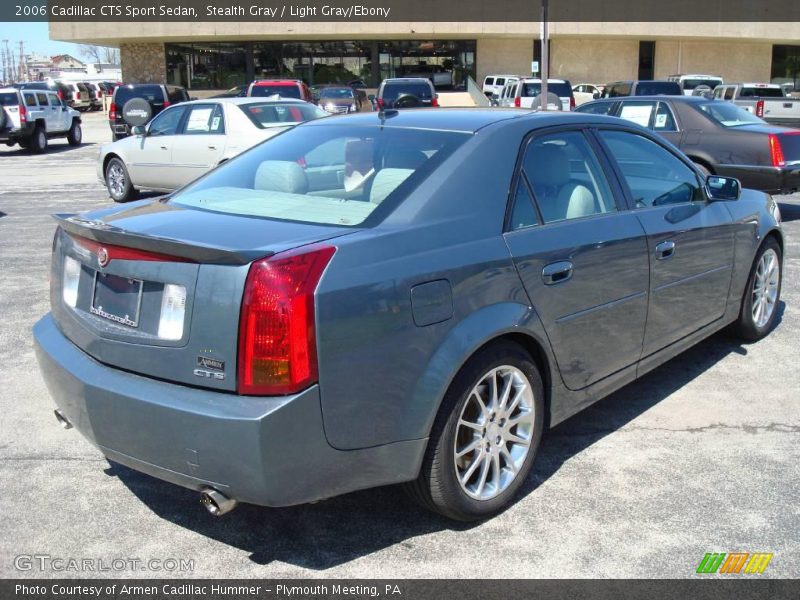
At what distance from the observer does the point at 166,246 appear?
2.97 metres

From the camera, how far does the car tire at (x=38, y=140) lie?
2494cm

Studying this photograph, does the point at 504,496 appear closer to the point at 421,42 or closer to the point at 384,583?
the point at 384,583

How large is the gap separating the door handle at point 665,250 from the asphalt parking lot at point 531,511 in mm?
887

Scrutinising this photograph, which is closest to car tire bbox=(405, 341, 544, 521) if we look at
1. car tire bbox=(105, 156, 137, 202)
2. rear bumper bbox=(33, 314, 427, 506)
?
rear bumper bbox=(33, 314, 427, 506)

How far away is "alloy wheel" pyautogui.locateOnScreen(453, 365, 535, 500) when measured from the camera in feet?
11.1

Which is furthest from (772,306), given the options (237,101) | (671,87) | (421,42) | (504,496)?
(421,42)

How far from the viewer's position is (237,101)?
12234 millimetres

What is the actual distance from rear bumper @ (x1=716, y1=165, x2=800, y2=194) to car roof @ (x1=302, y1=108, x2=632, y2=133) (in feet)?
24.0

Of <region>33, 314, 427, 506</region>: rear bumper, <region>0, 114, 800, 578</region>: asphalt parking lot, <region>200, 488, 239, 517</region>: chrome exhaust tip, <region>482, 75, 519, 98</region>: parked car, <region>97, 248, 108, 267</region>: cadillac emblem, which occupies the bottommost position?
<region>0, 114, 800, 578</region>: asphalt parking lot

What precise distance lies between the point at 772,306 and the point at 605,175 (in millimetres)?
2456

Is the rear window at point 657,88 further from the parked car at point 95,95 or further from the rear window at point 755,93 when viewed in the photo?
the parked car at point 95,95

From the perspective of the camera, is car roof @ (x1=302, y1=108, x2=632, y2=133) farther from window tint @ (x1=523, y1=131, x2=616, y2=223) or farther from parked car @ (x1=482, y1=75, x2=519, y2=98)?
parked car @ (x1=482, y1=75, x2=519, y2=98)

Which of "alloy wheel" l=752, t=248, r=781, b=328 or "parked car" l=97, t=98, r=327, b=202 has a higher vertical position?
"parked car" l=97, t=98, r=327, b=202

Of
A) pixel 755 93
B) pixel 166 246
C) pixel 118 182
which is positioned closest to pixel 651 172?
pixel 166 246
